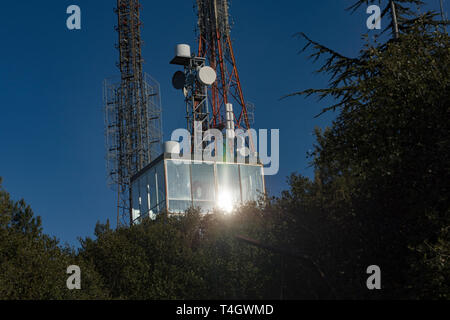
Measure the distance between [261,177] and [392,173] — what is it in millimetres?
27105

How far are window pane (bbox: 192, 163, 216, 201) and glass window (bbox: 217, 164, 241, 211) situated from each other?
0.59m

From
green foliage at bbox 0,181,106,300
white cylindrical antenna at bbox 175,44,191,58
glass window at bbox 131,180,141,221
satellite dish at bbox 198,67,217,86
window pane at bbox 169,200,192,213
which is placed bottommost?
green foliage at bbox 0,181,106,300

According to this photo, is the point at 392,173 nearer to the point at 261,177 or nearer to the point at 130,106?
the point at 261,177

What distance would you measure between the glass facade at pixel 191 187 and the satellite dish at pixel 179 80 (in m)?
8.44

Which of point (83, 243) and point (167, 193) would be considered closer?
point (83, 243)

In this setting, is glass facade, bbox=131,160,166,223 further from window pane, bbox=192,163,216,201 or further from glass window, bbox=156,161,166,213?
window pane, bbox=192,163,216,201

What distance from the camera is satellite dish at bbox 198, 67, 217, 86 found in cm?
4616

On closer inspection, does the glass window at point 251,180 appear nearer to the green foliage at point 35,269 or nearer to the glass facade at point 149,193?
the glass facade at point 149,193

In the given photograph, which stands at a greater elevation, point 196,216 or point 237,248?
point 196,216

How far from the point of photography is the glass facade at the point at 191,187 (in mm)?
40156

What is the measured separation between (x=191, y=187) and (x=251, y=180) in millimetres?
5283

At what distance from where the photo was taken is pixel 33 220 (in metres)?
44.6

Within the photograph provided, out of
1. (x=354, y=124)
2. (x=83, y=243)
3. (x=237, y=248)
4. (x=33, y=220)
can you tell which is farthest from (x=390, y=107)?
(x=33, y=220)

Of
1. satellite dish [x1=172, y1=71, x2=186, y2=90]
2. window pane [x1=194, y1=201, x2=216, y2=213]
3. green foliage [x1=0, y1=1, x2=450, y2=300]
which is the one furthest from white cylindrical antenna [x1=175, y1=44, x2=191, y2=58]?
green foliage [x1=0, y1=1, x2=450, y2=300]
